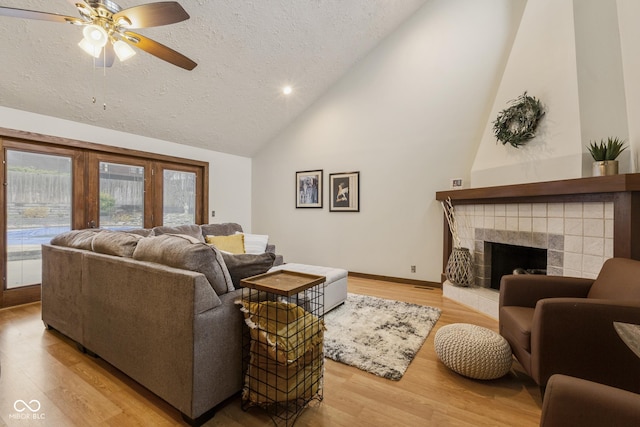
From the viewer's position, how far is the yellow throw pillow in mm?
3750

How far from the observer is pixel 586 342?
1463 millimetres

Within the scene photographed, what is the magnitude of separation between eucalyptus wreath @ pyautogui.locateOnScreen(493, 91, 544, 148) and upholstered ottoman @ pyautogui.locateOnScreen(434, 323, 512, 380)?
80.0 inches

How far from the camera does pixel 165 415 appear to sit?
151 centimetres

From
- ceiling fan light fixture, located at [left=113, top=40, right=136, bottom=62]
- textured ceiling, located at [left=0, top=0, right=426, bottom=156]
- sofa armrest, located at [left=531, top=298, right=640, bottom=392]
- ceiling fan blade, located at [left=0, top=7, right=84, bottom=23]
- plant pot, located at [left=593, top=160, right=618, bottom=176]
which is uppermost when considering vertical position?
textured ceiling, located at [left=0, top=0, right=426, bottom=156]

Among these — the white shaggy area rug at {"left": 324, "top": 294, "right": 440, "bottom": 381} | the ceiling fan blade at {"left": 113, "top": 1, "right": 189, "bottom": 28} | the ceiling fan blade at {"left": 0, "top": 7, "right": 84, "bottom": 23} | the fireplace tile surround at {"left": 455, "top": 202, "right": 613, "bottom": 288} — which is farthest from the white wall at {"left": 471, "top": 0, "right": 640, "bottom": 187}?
the ceiling fan blade at {"left": 0, "top": 7, "right": 84, "bottom": 23}

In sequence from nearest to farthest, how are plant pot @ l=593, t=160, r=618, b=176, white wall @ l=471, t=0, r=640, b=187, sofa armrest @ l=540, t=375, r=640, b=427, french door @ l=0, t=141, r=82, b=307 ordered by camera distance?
sofa armrest @ l=540, t=375, r=640, b=427
plant pot @ l=593, t=160, r=618, b=176
white wall @ l=471, t=0, r=640, b=187
french door @ l=0, t=141, r=82, b=307

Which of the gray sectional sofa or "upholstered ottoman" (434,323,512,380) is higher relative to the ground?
the gray sectional sofa

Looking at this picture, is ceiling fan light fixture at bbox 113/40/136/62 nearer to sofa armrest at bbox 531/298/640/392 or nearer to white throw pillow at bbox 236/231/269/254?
white throw pillow at bbox 236/231/269/254

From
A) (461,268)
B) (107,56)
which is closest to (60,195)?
(107,56)

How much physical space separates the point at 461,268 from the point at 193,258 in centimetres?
306

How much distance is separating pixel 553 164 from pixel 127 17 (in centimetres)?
361

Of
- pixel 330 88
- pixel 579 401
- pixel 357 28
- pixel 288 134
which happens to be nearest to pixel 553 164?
pixel 579 401

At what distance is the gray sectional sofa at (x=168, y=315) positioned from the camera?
1398mm

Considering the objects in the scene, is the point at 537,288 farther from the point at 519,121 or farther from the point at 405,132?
the point at 405,132
